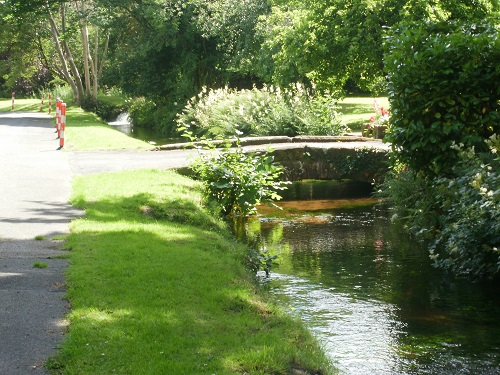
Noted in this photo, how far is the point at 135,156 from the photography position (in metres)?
18.5

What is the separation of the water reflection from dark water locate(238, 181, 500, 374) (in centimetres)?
1

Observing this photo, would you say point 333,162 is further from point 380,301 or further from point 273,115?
point 380,301

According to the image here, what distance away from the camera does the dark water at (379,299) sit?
714 centimetres

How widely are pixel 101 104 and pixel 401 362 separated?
1579 inches

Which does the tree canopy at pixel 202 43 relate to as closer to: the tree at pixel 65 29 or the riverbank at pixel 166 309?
the tree at pixel 65 29

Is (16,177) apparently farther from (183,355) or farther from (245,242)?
(183,355)

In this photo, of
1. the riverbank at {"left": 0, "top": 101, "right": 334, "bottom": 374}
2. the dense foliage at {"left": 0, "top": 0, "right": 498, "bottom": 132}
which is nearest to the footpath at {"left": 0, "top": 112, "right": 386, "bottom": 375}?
the riverbank at {"left": 0, "top": 101, "right": 334, "bottom": 374}

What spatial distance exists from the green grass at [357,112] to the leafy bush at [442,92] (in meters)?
16.7

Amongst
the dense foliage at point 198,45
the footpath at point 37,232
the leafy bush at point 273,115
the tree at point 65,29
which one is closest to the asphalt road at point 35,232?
the footpath at point 37,232

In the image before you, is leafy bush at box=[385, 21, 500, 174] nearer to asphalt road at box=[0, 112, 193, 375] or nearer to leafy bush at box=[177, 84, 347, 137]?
asphalt road at box=[0, 112, 193, 375]

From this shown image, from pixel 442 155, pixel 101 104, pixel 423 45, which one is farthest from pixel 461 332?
pixel 101 104

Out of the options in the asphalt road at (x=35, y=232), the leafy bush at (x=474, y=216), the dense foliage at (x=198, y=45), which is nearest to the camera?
the asphalt road at (x=35, y=232)

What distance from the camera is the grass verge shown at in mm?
5332

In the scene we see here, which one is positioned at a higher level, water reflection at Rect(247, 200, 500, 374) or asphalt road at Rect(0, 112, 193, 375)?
asphalt road at Rect(0, 112, 193, 375)
